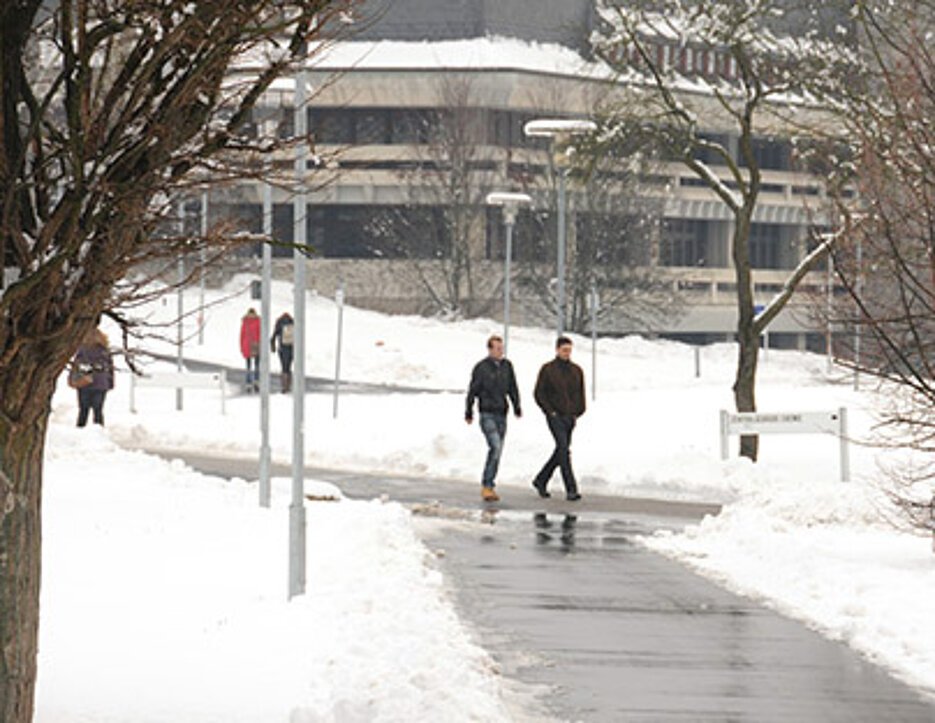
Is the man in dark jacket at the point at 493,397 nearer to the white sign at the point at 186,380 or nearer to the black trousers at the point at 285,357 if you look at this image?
the white sign at the point at 186,380

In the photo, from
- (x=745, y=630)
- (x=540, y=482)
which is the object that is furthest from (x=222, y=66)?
(x=540, y=482)

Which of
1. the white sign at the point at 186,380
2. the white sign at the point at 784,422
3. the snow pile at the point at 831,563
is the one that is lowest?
the snow pile at the point at 831,563

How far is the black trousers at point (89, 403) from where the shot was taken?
3281 centimetres

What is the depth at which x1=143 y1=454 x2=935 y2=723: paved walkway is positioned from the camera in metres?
11.5

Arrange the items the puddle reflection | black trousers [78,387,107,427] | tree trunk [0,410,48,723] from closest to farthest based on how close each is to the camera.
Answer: tree trunk [0,410,48,723], the puddle reflection, black trousers [78,387,107,427]

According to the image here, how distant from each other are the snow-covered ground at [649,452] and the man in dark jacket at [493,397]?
1.73 metres

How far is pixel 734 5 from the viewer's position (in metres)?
29.2

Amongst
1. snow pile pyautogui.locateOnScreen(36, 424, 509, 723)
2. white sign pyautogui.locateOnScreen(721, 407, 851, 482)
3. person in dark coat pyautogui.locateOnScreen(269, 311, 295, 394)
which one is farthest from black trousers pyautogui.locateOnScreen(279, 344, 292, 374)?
snow pile pyautogui.locateOnScreen(36, 424, 509, 723)

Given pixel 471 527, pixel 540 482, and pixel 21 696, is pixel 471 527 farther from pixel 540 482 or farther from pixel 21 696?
pixel 21 696

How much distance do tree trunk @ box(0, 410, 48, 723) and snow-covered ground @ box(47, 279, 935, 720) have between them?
84.9 inches

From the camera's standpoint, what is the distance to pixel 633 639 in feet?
45.9

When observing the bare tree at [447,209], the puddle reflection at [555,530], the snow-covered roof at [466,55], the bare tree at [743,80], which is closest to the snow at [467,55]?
the snow-covered roof at [466,55]

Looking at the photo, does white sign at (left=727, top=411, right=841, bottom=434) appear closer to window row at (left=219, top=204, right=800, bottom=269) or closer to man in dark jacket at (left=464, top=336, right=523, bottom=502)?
man in dark jacket at (left=464, top=336, right=523, bottom=502)

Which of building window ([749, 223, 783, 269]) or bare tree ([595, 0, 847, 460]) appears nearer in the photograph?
bare tree ([595, 0, 847, 460])
